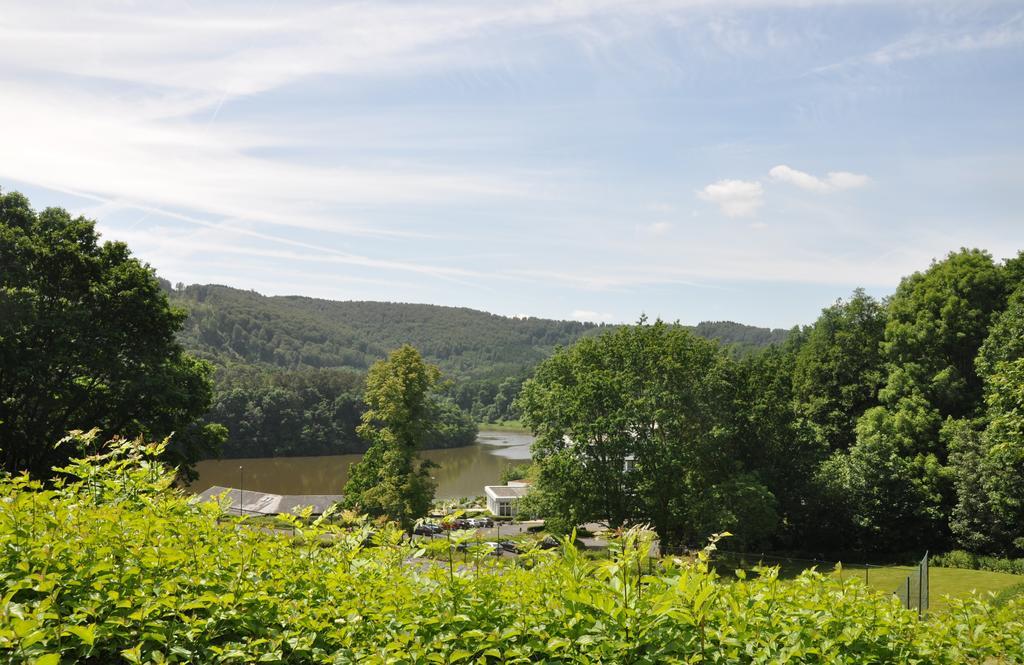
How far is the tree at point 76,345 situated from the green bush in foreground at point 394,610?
16268 mm

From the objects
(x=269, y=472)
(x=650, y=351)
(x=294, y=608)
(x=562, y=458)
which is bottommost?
(x=269, y=472)

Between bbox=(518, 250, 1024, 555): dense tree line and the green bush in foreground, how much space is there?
1797cm

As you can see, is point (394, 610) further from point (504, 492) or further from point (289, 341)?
point (289, 341)

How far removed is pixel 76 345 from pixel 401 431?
11.4 metres

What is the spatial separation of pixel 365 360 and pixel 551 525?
149 metres

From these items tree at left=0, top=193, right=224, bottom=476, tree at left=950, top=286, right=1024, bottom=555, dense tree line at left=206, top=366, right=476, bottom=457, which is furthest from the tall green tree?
dense tree line at left=206, top=366, right=476, bottom=457

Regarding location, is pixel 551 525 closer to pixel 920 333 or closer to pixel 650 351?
pixel 650 351

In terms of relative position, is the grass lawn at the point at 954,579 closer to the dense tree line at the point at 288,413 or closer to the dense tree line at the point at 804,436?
the dense tree line at the point at 804,436

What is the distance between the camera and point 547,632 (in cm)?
266

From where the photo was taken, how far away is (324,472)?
63156 mm

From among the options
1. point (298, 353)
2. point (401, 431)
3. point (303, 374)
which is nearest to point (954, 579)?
point (401, 431)

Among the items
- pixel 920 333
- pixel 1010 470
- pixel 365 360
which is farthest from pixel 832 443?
pixel 365 360

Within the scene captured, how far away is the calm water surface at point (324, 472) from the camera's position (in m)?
55.2

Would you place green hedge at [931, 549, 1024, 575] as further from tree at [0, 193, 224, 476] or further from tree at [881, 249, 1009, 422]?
tree at [0, 193, 224, 476]
